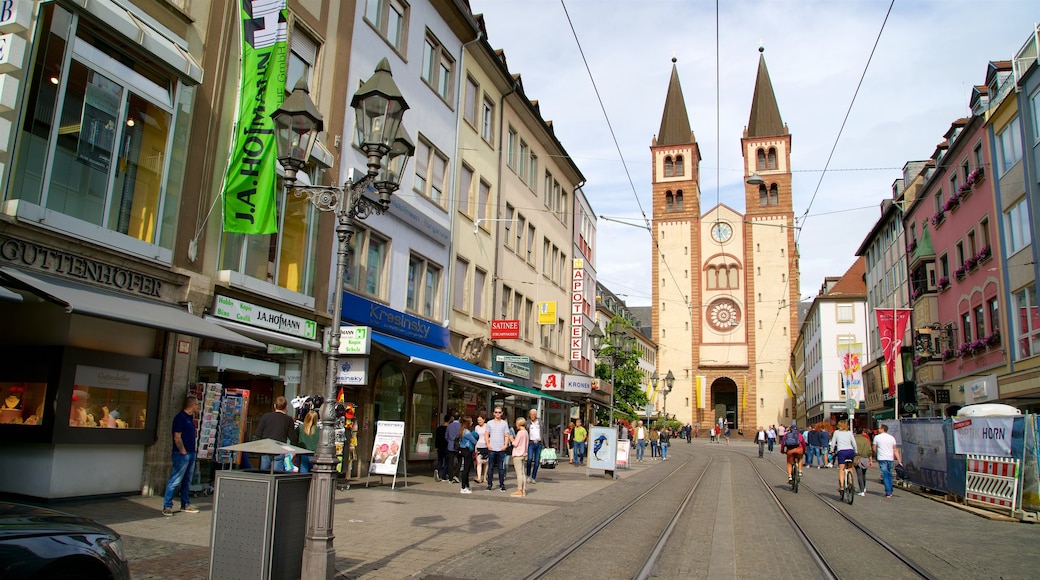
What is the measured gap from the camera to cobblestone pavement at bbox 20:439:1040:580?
7535mm

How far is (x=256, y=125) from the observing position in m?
12.6

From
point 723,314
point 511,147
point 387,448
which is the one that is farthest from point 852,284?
point 387,448

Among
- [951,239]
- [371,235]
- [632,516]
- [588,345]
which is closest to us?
[632,516]

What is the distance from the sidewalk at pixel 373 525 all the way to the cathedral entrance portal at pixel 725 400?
69.1m

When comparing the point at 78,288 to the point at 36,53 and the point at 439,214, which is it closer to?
the point at 36,53

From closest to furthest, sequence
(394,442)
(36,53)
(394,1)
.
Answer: (36,53) → (394,442) → (394,1)

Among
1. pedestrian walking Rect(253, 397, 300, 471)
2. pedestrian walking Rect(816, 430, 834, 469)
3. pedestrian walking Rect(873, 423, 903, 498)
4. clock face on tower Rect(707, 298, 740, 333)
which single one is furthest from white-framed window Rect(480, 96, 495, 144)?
clock face on tower Rect(707, 298, 740, 333)

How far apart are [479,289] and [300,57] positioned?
11.4 meters

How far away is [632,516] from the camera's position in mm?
12344

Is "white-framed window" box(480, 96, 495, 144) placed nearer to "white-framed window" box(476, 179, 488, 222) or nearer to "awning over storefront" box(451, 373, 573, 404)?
"white-framed window" box(476, 179, 488, 222)

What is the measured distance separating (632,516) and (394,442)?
5.32 m

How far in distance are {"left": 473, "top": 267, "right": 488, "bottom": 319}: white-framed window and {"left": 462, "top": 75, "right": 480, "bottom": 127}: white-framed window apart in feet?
16.3

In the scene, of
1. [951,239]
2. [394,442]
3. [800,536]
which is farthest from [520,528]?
[951,239]

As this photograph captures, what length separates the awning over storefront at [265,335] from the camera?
12.4 m
